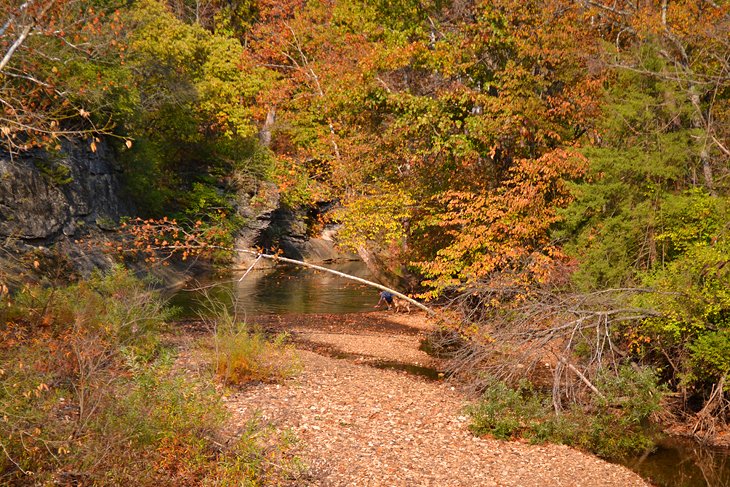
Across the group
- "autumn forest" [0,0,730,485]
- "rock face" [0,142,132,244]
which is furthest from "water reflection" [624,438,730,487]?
"rock face" [0,142,132,244]

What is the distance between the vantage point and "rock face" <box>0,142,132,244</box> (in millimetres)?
18750

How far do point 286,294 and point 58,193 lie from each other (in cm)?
987

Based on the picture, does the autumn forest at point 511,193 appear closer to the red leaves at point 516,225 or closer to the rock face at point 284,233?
the red leaves at point 516,225

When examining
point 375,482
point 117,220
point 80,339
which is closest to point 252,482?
point 375,482

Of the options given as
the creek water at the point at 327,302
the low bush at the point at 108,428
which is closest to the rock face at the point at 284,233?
the creek water at the point at 327,302

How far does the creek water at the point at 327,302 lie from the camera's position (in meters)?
10.4

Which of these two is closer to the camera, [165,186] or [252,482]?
[252,482]

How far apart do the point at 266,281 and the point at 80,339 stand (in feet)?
71.5

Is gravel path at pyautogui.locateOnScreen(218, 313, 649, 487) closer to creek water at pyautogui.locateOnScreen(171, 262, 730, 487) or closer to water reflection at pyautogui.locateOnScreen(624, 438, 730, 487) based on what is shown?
water reflection at pyautogui.locateOnScreen(624, 438, 730, 487)

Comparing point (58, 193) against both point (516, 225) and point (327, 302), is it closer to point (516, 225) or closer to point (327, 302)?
point (327, 302)

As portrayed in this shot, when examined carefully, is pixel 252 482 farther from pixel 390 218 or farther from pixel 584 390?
pixel 390 218

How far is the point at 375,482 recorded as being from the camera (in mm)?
8492

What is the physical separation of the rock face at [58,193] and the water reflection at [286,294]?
4.26 meters

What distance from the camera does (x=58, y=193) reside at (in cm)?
2098
